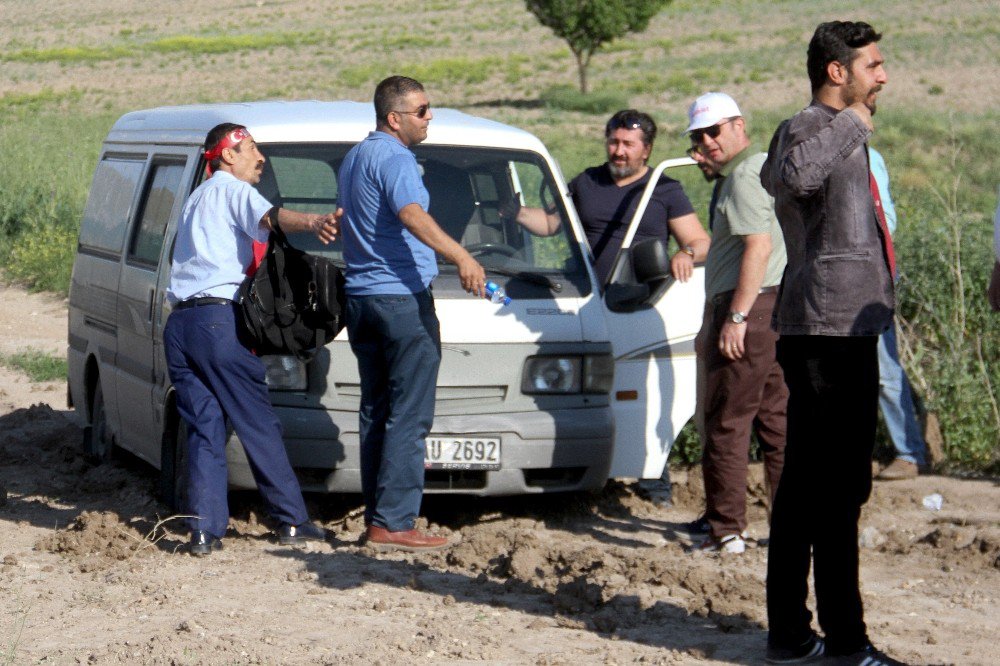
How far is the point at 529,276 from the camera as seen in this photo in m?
7.04

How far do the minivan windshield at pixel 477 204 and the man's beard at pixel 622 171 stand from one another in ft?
1.12

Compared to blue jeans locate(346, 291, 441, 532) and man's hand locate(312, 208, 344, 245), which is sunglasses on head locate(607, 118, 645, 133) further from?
man's hand locate(312, 208, 344, 245)

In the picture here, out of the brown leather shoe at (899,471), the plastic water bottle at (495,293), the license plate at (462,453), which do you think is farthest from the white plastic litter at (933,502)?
the plastic water bottle at (495,293)

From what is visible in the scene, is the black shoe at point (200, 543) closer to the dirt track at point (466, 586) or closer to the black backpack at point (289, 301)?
the dirt track at point (466, 586)

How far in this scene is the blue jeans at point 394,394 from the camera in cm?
617

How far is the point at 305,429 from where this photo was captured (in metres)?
6.59

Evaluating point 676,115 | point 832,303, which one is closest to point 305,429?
point 832,303

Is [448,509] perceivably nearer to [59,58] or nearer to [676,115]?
[676,115]

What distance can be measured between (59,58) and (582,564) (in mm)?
75613

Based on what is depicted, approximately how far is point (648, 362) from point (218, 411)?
2.00 meters

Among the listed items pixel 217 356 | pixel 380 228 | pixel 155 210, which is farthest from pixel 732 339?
pixel 155 210

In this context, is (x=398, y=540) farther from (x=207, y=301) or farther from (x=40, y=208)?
(x=40, y=208)

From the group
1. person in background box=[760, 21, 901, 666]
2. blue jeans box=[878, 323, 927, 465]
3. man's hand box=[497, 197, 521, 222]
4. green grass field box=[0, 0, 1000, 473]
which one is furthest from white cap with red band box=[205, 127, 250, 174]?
blue jeans box=[878, 323, 927, 465]

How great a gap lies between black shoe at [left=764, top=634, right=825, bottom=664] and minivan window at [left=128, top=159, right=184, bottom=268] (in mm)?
3809
